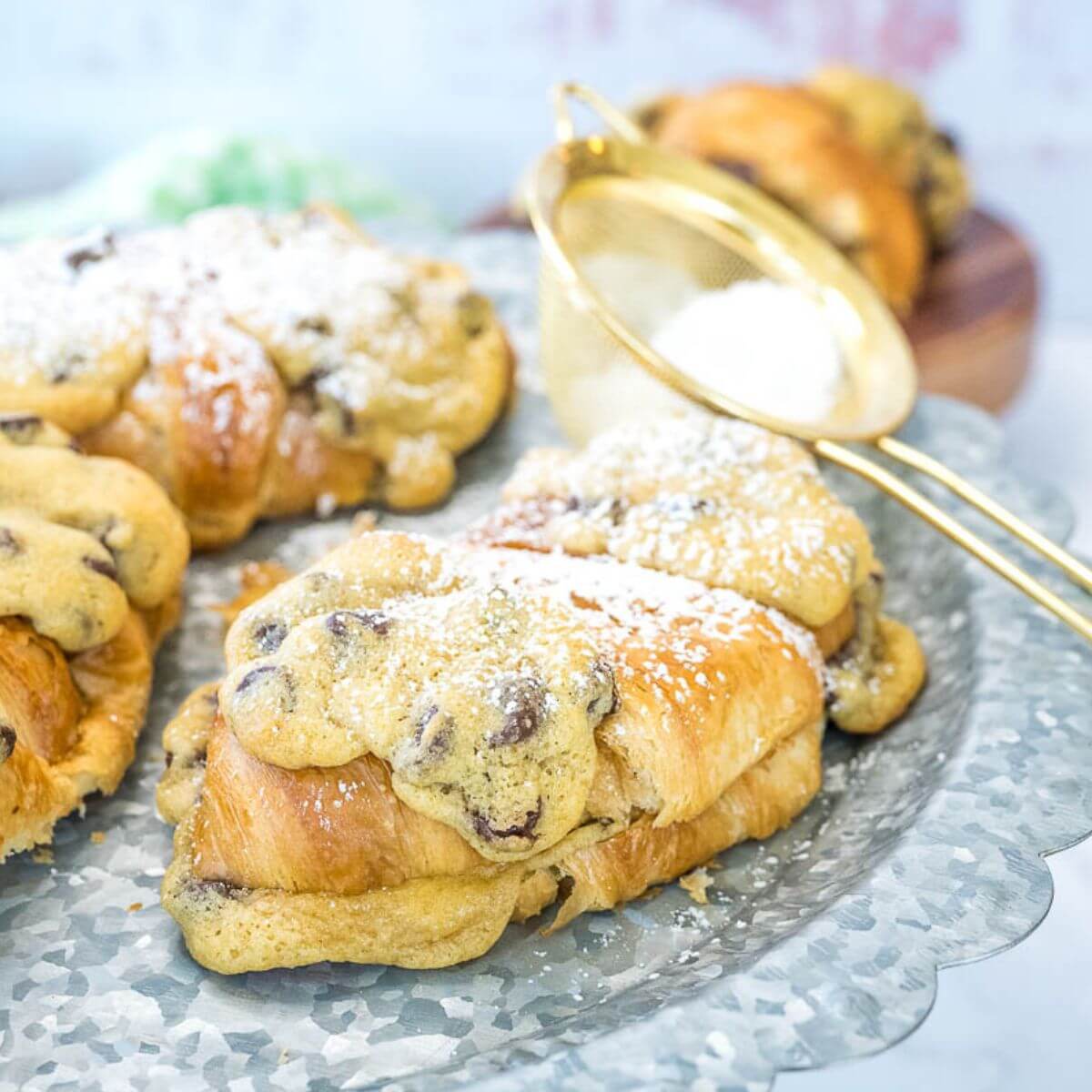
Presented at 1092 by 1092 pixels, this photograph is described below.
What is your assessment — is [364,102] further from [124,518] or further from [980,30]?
[124,518]

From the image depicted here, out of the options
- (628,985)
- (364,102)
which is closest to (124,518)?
(628,985)

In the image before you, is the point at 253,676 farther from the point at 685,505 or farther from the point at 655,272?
the point at 655,272

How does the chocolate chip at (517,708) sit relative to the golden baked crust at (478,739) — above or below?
above

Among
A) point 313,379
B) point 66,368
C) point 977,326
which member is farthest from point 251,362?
point 977,326

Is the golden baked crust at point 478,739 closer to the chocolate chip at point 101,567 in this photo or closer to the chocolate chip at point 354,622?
the chocolate chip at point 354,622

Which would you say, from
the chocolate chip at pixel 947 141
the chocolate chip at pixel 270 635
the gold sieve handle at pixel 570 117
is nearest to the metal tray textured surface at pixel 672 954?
the chocolate chip at pixel 270 635

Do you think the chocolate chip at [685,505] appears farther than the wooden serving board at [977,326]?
No
